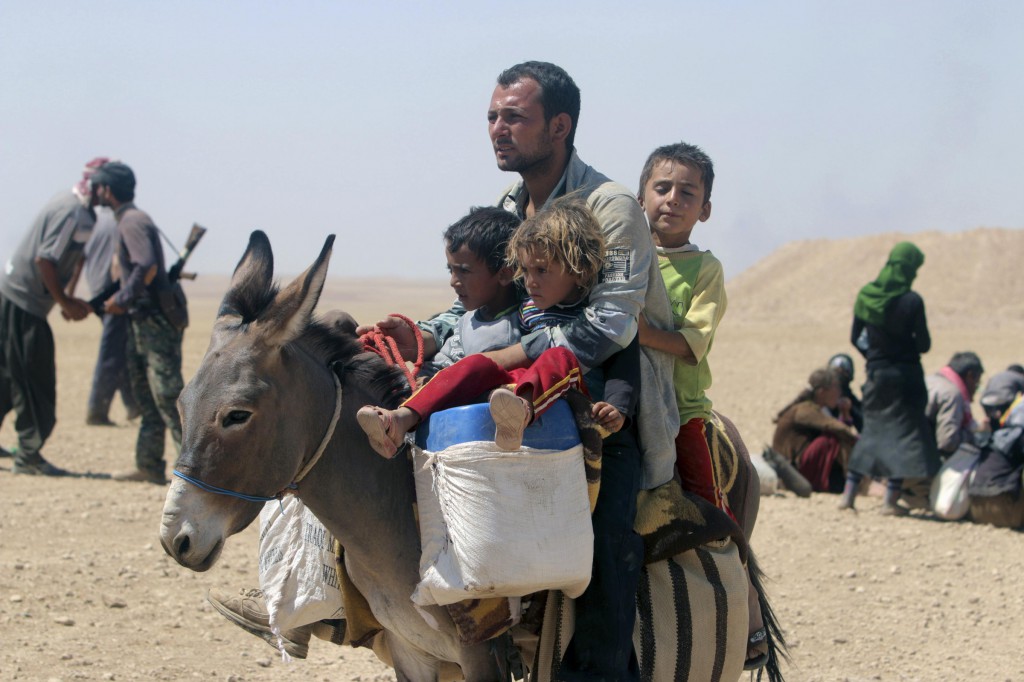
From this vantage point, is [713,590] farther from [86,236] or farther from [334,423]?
[86,236]

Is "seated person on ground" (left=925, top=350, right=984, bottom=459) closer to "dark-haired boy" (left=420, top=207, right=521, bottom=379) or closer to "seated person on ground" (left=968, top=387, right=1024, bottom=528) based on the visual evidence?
"seated person on ground" (left=968, top=387, right=1024, bottom=528)

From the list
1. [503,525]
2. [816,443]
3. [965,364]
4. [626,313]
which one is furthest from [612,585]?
[965,364]

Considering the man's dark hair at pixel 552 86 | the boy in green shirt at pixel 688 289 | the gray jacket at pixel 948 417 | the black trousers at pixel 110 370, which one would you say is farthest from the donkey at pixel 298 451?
the black trousers at pixel 110 370

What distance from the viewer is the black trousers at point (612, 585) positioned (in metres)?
3.76

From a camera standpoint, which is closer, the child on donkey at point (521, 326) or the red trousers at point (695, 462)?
the child on donkey at point (521, 326)

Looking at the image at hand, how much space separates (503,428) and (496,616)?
71cm

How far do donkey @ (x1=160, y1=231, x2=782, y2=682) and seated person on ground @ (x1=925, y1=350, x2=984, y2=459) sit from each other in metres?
8.57

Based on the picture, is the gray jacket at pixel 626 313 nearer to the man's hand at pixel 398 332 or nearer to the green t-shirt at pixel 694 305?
the green t-shirt at pixel 694 305

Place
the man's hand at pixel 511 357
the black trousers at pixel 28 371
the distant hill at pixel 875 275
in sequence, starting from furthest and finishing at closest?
the distant hill at pixel 875 275 → the black trousers at pixel 28 371 → the man's hand at pixel 511 357

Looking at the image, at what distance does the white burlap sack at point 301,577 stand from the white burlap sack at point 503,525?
0.67 metres

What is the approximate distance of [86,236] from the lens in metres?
11.0

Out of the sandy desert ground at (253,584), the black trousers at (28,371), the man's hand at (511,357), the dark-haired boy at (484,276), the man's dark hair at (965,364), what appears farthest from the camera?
the man's dark hair at (965,364)

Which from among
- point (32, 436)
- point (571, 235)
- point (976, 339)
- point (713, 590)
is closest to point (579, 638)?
point (713, 590)

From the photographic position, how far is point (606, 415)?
366 cm
